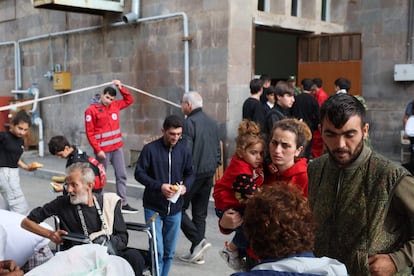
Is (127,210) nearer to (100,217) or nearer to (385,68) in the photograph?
(100,217)

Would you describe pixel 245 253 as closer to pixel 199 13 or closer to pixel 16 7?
pixel 199 13

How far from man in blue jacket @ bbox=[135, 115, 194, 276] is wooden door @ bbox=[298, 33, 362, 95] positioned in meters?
5.94

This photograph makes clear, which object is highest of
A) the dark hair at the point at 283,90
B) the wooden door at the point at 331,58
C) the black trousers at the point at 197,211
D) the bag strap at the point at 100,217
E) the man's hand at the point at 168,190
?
the wooden door at the point at 331,58

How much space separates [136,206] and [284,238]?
603cm

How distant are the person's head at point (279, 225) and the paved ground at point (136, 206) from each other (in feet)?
10.5

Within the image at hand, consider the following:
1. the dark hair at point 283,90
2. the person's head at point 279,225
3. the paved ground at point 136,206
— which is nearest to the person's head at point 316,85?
the dark hair at point 283,90

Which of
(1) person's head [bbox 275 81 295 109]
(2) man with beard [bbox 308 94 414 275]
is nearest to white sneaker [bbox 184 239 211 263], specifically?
(1) person's head [bbox 275 81 295 109]

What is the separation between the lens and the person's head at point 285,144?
2516 mm

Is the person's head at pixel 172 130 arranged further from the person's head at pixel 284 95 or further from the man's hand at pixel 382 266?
the man's hand at pixel 382 266

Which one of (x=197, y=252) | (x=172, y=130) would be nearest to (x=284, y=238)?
(x=172, y=130)

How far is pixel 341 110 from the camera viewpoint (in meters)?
1.93

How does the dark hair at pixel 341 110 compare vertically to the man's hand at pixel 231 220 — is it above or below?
above

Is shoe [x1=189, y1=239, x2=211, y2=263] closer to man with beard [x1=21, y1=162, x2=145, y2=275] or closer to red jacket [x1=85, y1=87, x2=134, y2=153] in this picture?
man with beard [x1=21, y1=162, x2=145, y2=275]

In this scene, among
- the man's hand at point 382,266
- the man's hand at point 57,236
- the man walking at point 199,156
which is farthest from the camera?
the man walking at point 199,156
